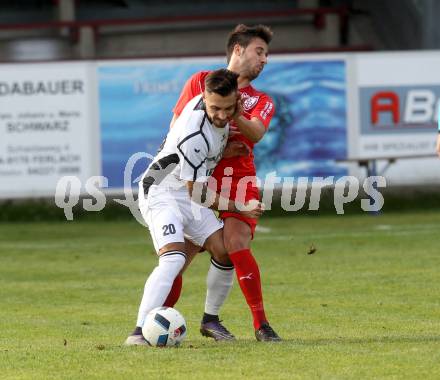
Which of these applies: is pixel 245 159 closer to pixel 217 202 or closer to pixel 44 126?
pixel 217 202

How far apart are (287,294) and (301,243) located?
5.10m

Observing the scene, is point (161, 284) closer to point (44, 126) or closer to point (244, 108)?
point (244, 108)

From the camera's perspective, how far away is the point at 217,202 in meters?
8.55

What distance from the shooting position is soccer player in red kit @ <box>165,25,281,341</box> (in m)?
8.61

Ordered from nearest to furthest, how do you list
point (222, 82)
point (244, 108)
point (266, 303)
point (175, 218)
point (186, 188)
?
point (222, 82), point (175, 218), point (186, 188), point (244, 108), point (266, 303)

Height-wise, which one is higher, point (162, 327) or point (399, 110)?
point (162, 327)

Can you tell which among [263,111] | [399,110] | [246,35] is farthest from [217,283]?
[399,110]

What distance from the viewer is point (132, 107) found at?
20531 mm

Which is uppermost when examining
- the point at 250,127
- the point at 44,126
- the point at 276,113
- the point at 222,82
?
the point at 222,82

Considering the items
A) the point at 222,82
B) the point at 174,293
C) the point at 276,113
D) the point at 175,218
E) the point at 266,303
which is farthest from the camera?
the point at 276,113

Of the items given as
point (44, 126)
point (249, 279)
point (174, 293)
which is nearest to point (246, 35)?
point (249, 279)

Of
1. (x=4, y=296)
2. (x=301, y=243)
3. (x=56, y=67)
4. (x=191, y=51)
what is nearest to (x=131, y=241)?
(x=301, y=243)

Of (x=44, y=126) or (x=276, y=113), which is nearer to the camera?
(x=44, y=126)

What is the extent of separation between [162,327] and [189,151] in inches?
44.2
